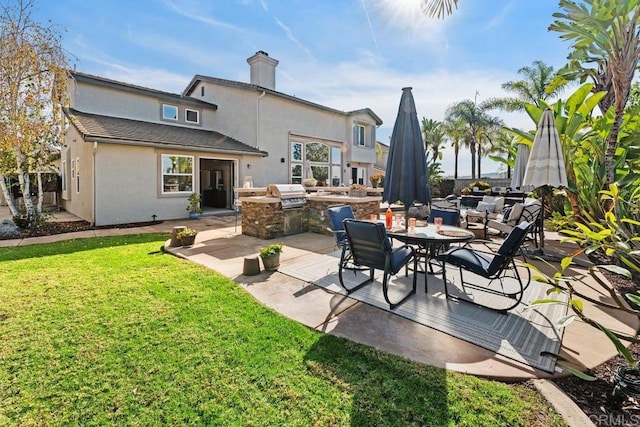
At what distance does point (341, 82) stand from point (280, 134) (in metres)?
4.15

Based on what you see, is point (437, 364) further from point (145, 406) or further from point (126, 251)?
point (126, 251)

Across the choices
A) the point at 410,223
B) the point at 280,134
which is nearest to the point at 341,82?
the point at 280,134

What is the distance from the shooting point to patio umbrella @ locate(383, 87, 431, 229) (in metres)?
5.00

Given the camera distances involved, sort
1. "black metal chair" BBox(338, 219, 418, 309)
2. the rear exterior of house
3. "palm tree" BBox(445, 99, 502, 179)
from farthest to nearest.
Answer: "palm tree" BBox(445, 99, 502, 179) < the rear exterior of house < "black metal chair" BBox(338, 219, 418, 309)

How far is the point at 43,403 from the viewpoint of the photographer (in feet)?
7.30

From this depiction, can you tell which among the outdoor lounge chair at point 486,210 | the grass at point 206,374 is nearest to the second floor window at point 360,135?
the outdoor lounge chair at point 486,210

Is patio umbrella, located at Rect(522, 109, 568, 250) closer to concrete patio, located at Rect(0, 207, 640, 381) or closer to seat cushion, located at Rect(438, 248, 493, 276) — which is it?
concrete patio, located at Rect(0, 207, 640, 381)

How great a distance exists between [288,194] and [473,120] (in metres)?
29.4

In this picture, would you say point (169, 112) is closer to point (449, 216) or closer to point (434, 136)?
point (449, 216)

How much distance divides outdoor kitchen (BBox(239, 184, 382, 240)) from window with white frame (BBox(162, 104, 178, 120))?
28.9ft

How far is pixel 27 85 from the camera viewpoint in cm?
920

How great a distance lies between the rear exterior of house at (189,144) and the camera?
1060 centimetres

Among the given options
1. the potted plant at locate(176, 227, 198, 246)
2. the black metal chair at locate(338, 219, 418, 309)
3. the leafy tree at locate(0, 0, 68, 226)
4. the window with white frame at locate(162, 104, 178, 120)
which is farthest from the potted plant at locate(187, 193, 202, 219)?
the black metal chair at locate(338, 219, 418, 309)

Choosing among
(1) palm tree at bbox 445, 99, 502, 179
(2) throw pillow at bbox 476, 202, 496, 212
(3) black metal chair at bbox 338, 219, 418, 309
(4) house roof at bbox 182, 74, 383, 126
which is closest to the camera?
(3) black metal chair at bbox 338, 219, 418, 309
